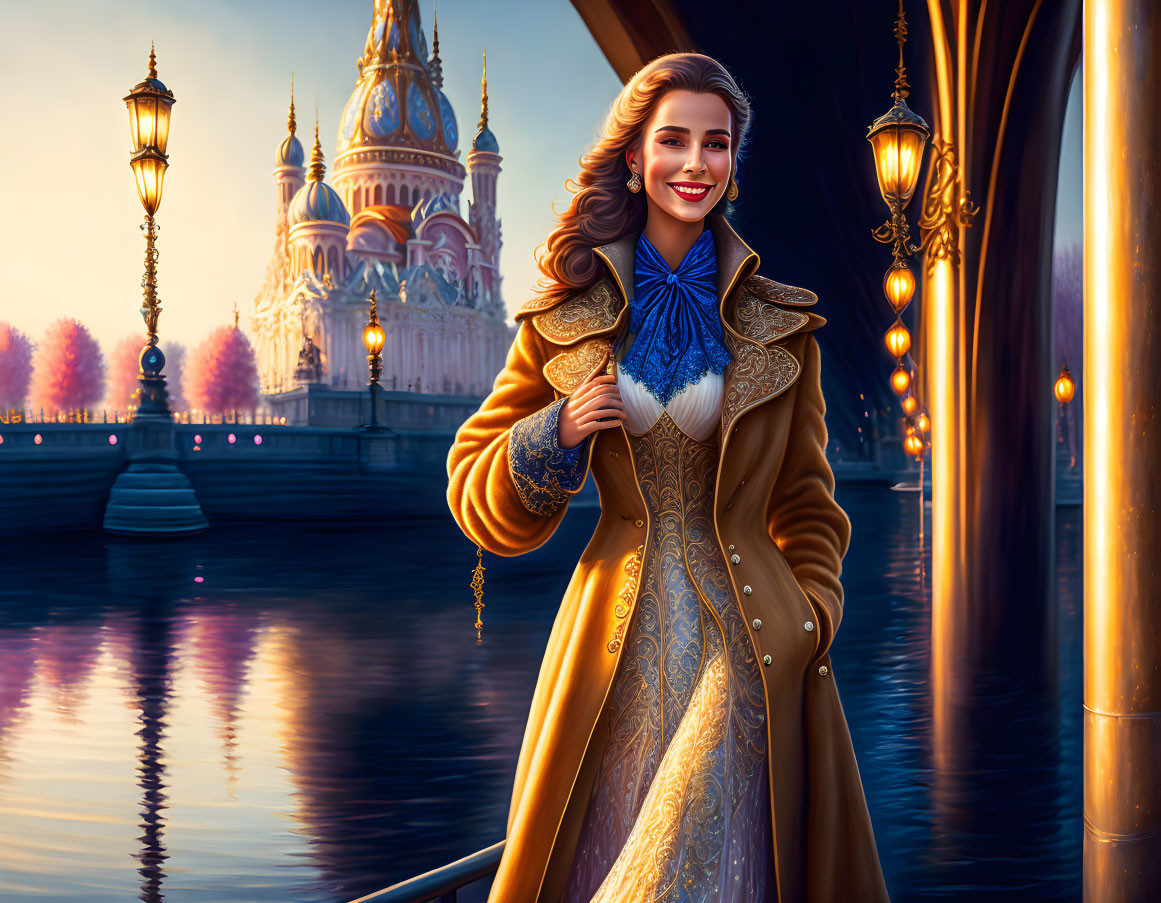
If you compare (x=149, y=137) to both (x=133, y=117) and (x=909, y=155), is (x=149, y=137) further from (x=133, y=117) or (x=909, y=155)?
(x=909, y=155)

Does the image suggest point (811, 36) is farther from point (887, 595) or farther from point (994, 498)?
point (887, 595)

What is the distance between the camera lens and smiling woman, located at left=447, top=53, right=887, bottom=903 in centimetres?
162

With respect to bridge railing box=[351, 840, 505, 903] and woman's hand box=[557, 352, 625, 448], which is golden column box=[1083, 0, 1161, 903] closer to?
woman's hand box=[557, 352, 625, 448]

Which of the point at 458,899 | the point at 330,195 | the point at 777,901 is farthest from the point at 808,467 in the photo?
the point at 330,195

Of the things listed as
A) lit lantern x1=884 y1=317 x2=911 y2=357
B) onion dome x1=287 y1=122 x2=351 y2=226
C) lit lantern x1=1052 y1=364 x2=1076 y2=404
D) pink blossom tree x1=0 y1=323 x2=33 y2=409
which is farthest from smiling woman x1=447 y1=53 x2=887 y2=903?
onion dome x1=287 y1=122 x2=351 y2=226

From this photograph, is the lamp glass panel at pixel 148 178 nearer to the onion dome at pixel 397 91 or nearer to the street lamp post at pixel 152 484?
the street lamp post at pixel 152 484

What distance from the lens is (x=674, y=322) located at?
1783mm

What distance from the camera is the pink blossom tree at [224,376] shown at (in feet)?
158

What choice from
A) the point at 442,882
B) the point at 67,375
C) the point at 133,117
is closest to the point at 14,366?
the point at 67,375

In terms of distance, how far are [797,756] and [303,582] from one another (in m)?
10.9

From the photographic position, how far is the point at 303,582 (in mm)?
11844

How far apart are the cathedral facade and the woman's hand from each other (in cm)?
4090

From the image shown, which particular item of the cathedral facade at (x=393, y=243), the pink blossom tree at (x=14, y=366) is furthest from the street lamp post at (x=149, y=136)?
the pink blossom tree at (x=14, y=366)

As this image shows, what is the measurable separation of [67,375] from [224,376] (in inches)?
291
